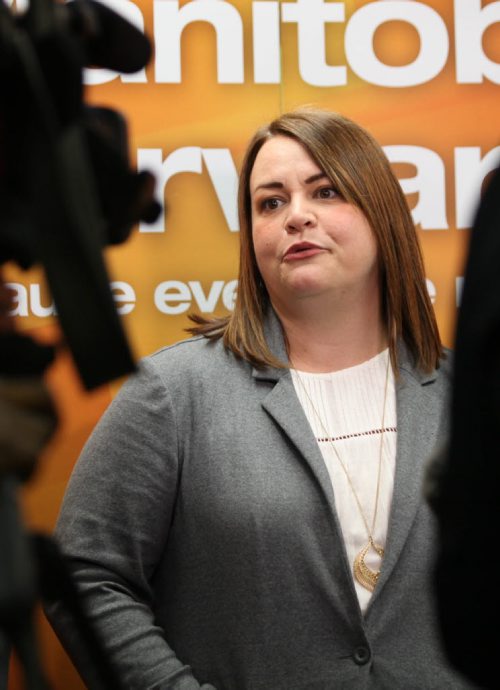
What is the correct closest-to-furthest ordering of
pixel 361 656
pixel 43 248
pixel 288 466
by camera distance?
1. pixel 43 248
2. pixel 361 656
3. pixel 288 466

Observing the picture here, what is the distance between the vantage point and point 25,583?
0.71 metres

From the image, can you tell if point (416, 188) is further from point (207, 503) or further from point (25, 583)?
point (25, 583)

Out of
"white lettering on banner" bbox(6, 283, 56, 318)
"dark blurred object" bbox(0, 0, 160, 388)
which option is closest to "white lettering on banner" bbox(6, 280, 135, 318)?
"white lettering on banner" bbox(6, 283, 56, 318)

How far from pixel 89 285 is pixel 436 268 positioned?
199 centimetres

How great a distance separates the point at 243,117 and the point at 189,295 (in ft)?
1.67

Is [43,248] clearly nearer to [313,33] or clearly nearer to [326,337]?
[326,337]

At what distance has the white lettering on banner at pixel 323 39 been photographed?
257cm

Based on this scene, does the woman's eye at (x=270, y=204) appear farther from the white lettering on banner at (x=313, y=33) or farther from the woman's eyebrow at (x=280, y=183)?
the white lettering on banner at (x=313, y=33)

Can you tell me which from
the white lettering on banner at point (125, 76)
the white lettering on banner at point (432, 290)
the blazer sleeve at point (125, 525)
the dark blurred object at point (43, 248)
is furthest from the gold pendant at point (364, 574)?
the white lettering on banner at point (125, 76)

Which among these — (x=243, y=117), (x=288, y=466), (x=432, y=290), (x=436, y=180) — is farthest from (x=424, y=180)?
(x=288, y=466)

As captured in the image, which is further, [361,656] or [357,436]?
[357,436]

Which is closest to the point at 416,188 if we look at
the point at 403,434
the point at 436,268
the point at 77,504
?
the point at 436,268

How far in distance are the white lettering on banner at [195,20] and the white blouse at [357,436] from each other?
0.91 meters

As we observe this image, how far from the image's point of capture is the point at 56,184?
782 mm
